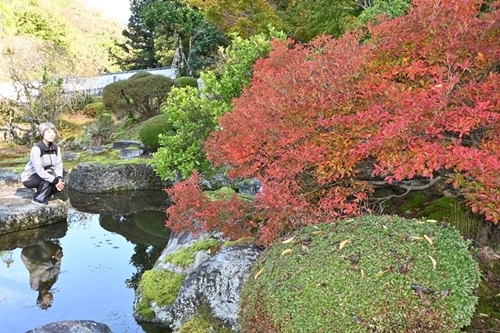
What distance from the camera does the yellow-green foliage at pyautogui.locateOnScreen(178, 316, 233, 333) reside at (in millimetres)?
3943

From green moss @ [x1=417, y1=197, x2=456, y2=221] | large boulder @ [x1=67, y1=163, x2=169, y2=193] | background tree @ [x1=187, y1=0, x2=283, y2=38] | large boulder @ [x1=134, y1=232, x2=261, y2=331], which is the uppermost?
background tree @ [x1=187, y1=0, x2=283, y2=38]

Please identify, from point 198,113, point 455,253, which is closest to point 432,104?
point 455,253

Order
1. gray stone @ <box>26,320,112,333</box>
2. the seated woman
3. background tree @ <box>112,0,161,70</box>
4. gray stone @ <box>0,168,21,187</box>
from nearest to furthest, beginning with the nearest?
gray stone @ <box>26,320,112,333</box> → the seated woman → gray stone @ <box>0,168,21,187</box> → background tree @ <box>112,0,161,70</box>

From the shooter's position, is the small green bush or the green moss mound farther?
the small green bush

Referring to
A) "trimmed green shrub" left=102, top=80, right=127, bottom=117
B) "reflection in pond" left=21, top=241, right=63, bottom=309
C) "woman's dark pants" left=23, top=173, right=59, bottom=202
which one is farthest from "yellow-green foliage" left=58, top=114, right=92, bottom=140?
"reflection in pond" left=21, top=241, right=63, bottom=309

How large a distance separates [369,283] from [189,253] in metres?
2.85

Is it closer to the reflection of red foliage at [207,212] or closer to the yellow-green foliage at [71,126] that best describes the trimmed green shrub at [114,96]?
the yellow-green foliage at [71,126]

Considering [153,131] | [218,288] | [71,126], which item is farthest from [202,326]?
[71,126]

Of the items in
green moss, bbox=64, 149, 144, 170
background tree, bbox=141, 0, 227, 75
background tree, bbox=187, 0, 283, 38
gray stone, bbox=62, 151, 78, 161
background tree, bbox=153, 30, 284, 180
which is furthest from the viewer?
background tree, bbox=141, 0, 227, 75

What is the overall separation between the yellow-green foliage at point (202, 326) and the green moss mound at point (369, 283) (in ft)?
3.55

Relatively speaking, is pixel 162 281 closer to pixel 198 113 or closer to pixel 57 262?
pixel 57 262

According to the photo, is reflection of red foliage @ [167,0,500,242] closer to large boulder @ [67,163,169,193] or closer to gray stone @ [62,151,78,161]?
large boulder @ [67,163,169,193]

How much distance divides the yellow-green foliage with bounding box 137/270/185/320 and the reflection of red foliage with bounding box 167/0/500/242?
5.37ft

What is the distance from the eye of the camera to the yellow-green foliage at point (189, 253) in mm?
4910
